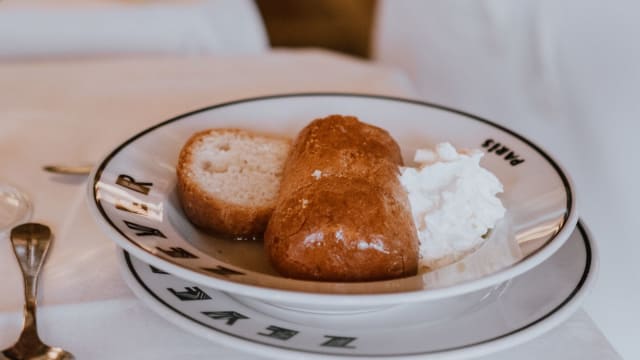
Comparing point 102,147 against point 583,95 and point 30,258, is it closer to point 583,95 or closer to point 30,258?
point 30,258

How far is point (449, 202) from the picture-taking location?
2.26ft

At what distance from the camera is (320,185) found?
67cm

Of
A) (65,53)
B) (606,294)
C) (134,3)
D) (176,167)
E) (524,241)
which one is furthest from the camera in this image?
(134,3)

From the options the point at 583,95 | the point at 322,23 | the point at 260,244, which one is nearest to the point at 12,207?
the point at 260,244

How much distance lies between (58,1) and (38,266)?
1119 mm

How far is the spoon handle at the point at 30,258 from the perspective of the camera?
1.92 feet

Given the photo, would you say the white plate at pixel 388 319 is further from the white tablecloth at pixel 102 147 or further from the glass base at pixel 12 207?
the glass base at pixel 12 207

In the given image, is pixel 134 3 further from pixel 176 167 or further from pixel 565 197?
pixel 565 197

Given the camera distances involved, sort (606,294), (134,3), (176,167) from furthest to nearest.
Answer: (134,3) < (606,294) < (176,167)

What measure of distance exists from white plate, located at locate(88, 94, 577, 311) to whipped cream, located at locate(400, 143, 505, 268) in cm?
2

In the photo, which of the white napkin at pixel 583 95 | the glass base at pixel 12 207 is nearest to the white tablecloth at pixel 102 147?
the glass base at pixel 12 207

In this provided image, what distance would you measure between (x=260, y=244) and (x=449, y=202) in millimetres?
211

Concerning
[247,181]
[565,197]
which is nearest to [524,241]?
[565,197]

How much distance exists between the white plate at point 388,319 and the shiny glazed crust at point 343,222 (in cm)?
4
